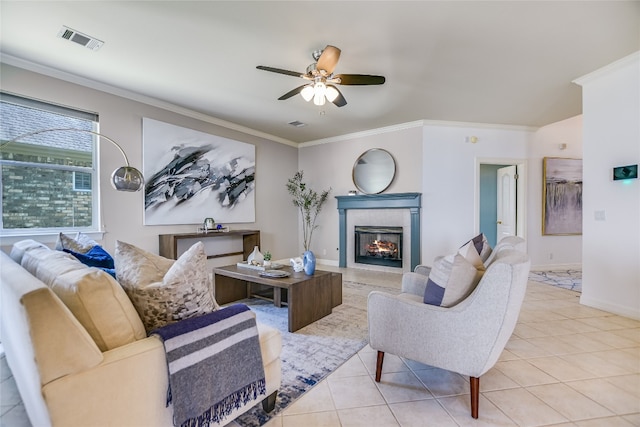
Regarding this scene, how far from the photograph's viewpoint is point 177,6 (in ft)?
7.39

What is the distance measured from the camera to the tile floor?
1.59 meters

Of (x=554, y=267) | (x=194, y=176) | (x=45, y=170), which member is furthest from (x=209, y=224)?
(x=554, y=267)

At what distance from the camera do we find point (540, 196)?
5.33m

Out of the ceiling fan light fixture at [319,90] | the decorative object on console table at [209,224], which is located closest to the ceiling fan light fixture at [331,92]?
the ceiling fan light fixture at [319,90]

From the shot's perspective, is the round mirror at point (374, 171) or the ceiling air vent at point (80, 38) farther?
the round mirror at point (374, 171)

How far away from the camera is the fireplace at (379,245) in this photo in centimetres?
540

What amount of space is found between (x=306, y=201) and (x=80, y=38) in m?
4.38

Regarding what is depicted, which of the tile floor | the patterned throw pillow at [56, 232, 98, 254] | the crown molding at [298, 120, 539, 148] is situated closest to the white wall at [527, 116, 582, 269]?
the crown molding at [298, 120, 539, 148]

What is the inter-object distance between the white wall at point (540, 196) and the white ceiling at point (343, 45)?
1394mm

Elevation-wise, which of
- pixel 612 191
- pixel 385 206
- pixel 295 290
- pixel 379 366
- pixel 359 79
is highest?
pixel 359 79

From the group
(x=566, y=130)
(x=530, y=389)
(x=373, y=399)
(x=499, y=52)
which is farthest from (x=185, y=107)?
(x=566, y=130)

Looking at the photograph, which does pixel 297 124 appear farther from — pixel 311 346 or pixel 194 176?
pixel 311 346

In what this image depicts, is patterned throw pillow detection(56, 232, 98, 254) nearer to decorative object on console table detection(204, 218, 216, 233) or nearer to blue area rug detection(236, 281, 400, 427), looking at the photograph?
blue area rug detection(236, 281, 400, 427)

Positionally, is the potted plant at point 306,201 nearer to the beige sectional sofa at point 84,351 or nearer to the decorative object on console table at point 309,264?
the decorative object on console table at point 309,264
